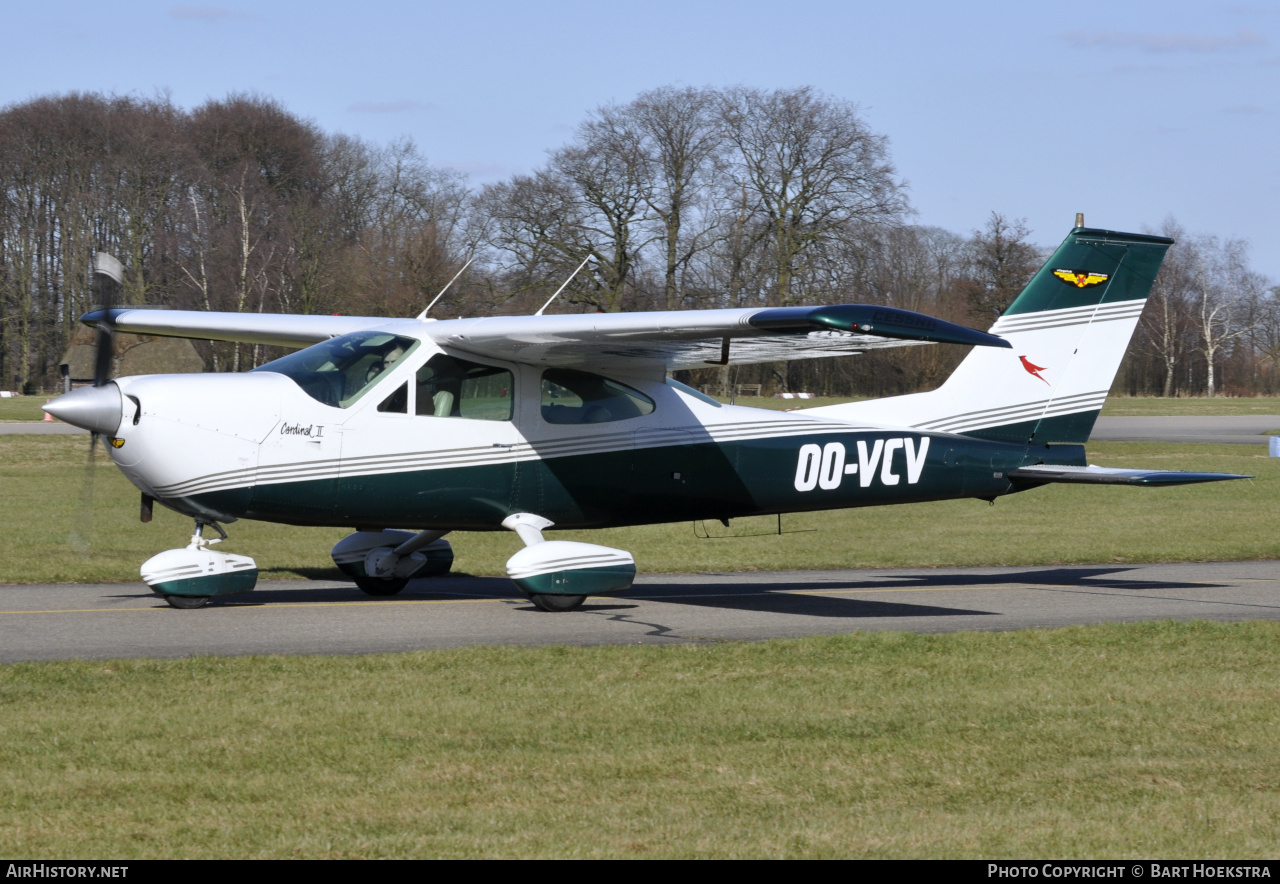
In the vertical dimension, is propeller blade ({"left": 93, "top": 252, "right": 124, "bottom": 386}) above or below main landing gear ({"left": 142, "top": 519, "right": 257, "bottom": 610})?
above

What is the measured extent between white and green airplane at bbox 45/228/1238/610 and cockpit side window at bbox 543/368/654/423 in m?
0.02

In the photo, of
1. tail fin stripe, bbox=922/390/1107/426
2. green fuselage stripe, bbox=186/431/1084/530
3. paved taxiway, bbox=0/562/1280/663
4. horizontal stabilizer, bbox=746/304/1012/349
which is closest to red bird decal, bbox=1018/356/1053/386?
tail fin stripe, bbox=922/390/1107/426

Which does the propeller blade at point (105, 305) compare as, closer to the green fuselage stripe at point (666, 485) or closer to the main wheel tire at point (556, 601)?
the green fuselage stripe at point (666, 485)

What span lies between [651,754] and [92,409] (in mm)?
5547

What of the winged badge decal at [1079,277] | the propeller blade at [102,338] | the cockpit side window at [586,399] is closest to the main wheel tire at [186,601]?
the propeller blade at [102,338]

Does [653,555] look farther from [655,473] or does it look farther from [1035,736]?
[1035,736]

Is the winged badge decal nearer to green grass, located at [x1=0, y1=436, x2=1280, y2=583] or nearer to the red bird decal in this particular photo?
the red bird decal

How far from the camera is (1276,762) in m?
5.89

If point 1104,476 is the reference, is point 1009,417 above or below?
above

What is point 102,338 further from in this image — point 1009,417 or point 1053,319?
point 1053,319

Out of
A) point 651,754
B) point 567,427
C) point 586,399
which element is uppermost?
point 586,399

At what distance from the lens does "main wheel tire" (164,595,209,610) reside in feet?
34.6

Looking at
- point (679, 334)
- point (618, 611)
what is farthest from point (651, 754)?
point (618, 611)

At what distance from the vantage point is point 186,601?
416 inches
